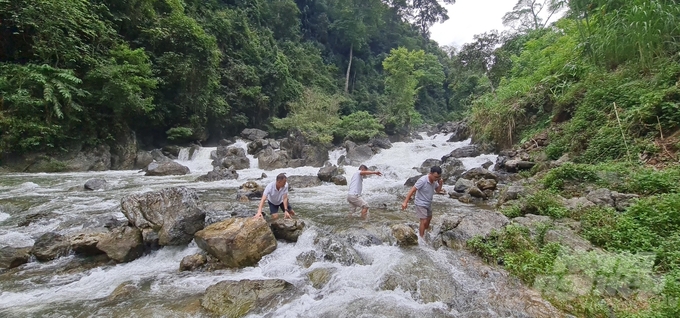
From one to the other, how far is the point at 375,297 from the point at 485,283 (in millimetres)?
1475

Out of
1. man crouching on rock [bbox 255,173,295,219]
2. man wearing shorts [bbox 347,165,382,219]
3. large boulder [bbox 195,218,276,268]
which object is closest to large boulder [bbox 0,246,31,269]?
large boulder [bbox 195,218,276,268]

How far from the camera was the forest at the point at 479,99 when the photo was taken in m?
4.41

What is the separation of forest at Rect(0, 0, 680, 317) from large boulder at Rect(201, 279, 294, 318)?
10.2 ft

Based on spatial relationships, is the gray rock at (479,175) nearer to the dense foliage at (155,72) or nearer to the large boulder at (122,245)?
the large boulder at (122,245)

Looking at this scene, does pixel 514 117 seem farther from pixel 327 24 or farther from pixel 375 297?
pixel 327 24

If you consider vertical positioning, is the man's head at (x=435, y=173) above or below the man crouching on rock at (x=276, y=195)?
above

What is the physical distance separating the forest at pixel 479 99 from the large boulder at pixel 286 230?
302 cm

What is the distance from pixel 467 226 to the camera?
223 inches

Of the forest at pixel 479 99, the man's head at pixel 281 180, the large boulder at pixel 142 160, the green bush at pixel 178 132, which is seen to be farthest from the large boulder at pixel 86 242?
the green bush at pixel 178 132

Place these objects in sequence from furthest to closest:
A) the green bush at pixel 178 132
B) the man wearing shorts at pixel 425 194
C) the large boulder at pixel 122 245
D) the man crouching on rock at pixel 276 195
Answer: the green bush at pixel 178 132 < the man crouching on rock at pixel 276 195 < the man wearing shorts at pixel 425 194 < the large boulder at pixel 122 245

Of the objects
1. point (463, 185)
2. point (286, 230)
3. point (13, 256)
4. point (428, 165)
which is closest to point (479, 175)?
point (463, 185)

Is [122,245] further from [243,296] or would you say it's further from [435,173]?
[435,173]

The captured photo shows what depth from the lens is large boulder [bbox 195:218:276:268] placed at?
5016mm

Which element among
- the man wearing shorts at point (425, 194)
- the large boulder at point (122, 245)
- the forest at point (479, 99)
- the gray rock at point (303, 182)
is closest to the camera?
the forest at point (479, 99)
